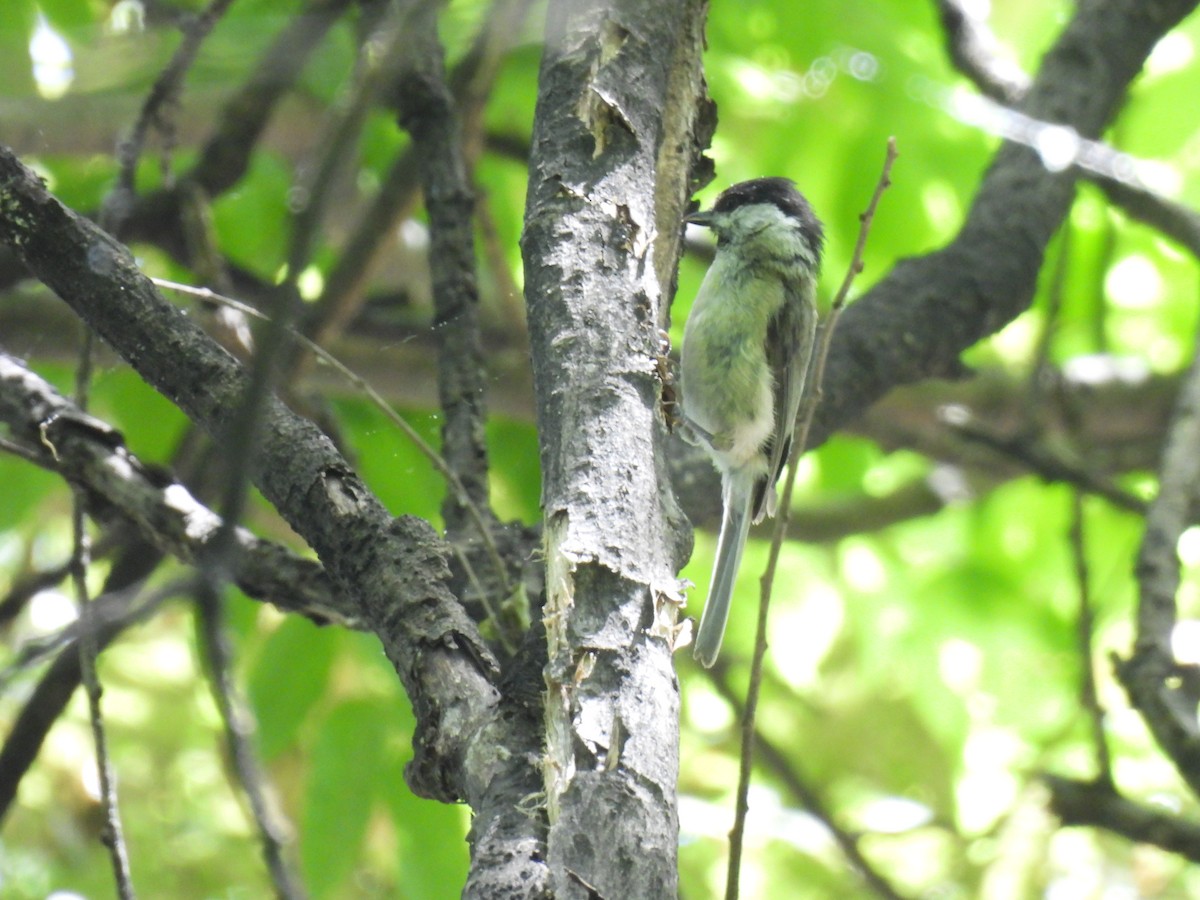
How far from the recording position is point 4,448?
202 cm

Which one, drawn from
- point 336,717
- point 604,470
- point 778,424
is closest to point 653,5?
point 604,470

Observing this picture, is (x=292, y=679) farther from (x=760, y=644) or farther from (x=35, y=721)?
(x=760, y=644)

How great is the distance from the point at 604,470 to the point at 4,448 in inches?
47.9

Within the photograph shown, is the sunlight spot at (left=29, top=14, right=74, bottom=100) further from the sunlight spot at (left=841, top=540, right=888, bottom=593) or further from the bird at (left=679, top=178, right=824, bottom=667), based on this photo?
the sunlight spot at (left=841, top=540, right=888, bottom=593)

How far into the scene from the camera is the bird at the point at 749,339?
3721mm

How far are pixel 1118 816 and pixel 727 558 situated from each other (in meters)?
1.48

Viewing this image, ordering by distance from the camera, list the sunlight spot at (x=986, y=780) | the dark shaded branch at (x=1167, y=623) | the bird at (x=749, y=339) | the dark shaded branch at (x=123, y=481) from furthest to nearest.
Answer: the sunlight spot at (x=986, y=780), the bird at (x=749, y=339), the dark shaded branch at (x=1167, y=623), the dark shaded branch at (x=123, y=481)

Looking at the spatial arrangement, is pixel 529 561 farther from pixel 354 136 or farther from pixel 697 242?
pixel 697 242

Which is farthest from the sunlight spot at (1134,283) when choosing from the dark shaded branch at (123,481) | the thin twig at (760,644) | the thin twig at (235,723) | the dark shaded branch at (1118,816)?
the thin twig at (235,723)

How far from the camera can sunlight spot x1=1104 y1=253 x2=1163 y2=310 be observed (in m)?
4.55

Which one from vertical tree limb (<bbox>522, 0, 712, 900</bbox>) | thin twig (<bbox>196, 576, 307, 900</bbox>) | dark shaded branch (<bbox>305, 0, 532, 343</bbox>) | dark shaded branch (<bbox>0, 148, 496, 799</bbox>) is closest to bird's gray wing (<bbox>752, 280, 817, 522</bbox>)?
dark shaded branch (<bbox>305, 0, 532, 343</bbox>)

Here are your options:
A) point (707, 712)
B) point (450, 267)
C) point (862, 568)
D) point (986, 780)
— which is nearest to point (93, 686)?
point (450, 267)

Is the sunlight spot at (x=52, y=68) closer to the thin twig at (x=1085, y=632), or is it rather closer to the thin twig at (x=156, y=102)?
the thin twig at (x=156, y=102)

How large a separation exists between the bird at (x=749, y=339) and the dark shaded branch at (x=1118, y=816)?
1.32 metres
